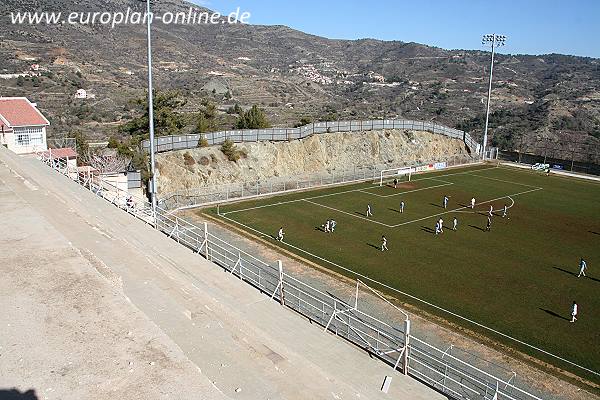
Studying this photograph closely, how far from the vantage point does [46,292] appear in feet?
41.0

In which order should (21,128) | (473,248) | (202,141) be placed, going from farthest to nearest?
(202,141), (21,128), (473,248)

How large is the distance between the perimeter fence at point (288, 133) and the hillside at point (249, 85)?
14441 mm

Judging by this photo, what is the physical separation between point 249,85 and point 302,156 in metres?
78.4

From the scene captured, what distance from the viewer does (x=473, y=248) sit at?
103ft

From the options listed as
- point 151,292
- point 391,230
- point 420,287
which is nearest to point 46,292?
point 151,292

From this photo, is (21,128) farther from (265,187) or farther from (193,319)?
(193,319)

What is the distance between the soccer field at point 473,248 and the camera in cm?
2149

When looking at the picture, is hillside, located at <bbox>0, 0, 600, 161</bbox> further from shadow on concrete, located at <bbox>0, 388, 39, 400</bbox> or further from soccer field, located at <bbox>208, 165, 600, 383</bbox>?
shadow on concrete, located at <bbox>0, 388, 39, 400</bbox>

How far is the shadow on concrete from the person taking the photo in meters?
8.41

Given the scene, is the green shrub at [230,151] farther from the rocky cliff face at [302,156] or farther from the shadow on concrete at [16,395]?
the shadow on concrete at [16,395]

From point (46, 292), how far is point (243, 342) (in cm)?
481

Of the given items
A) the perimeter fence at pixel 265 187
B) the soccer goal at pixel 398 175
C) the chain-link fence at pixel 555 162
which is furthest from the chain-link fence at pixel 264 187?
the chain-link fence at pixel 555 162

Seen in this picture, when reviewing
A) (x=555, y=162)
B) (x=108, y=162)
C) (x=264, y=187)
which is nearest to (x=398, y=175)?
(x=264, y=187)

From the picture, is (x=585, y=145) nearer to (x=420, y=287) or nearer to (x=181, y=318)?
(x=420, y=287)
